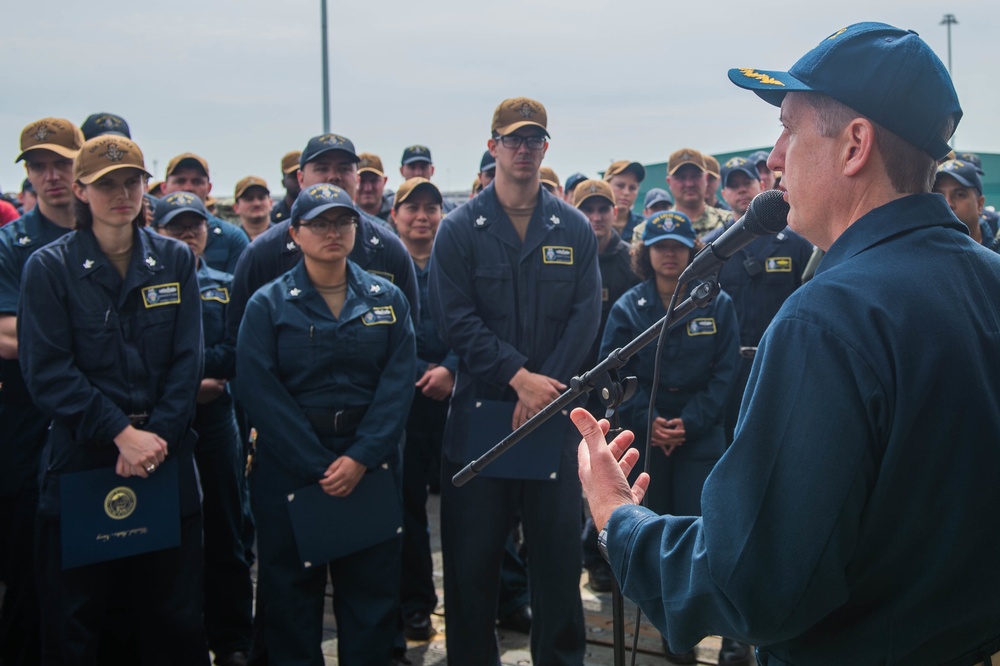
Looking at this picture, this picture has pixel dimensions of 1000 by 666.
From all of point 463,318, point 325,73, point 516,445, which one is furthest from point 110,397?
point 325,73

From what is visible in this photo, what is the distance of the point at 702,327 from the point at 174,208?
10.2ft

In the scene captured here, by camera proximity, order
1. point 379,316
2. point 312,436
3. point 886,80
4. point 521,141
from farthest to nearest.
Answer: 1. point 521,141
2. point 379,316
3. point 312,436
4. point 886,80

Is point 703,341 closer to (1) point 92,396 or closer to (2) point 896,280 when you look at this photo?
(1) point 92,396

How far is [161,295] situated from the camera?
13.0 ft

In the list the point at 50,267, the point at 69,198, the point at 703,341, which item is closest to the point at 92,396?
the point at 50,267

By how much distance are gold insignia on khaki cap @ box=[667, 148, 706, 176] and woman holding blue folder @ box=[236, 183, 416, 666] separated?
402 cm

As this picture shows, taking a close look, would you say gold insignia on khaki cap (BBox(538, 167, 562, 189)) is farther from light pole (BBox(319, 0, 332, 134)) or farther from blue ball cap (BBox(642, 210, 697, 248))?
light pole (BBox(319, 0, 332, 134))

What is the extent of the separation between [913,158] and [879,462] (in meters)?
0.54

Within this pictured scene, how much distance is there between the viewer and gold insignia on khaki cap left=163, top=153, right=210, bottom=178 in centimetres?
701

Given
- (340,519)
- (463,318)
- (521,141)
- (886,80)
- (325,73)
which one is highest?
(325,73)

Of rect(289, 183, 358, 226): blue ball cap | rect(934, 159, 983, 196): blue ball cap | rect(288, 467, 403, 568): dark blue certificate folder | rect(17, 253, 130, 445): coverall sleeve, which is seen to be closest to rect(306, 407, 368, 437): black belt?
rect(288, 467, 403, 568): dark blue certificate folder

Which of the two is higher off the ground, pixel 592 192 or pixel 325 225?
pixel 592 192

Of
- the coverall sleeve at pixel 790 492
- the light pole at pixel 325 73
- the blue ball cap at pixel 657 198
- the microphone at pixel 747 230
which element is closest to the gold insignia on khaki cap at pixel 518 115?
the microphone at pixel 747 230

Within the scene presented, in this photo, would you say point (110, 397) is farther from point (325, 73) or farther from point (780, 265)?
point (325, 73)
